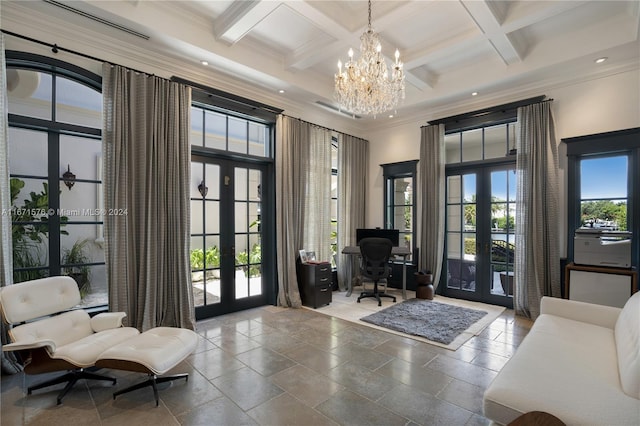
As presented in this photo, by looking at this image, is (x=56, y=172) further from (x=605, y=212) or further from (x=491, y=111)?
(x=605, y=212)

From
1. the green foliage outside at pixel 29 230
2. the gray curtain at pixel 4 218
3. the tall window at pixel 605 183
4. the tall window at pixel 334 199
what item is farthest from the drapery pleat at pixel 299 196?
the tall window at pixel 605 183

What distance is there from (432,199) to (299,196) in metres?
2.35

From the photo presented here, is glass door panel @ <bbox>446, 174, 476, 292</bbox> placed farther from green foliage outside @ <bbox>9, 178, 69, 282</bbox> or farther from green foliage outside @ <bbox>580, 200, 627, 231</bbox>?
green foliage outside @ <bbox>9, 178, 69, 282</bbox>

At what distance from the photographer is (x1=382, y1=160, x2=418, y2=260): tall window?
5.89 metres

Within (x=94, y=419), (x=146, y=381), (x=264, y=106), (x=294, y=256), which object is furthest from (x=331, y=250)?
(x=94, y=419)

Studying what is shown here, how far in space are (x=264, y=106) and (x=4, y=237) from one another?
327cm

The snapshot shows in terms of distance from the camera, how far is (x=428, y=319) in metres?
4.09

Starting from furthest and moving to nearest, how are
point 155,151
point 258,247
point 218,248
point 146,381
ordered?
point 258,247 < point 218,248 < point 155,151 < point 146,381

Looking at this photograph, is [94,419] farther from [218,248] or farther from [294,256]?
[294,256]

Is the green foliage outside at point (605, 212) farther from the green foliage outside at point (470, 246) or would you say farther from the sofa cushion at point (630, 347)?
the sofa cushion at point (630, 347)

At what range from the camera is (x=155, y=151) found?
3.49m

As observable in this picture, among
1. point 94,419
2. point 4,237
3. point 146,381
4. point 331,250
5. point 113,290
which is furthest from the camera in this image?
point 331,250

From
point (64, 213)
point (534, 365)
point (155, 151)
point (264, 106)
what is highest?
point (264, 106)

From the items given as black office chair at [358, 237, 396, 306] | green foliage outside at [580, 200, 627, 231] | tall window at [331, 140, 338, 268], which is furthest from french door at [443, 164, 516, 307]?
tall window at [331, 140, 338, 268]
